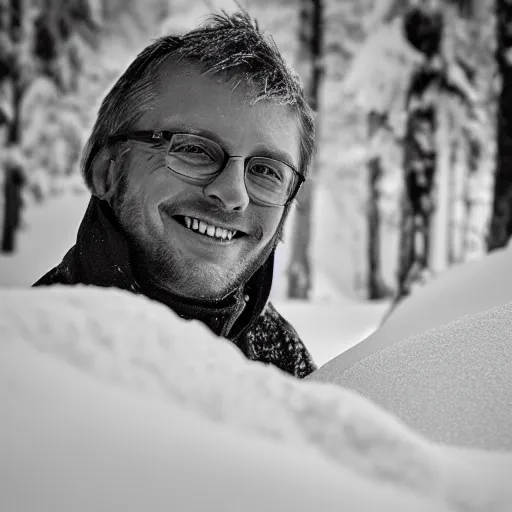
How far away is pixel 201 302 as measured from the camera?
185 centimetres

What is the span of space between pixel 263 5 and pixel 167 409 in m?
11.9

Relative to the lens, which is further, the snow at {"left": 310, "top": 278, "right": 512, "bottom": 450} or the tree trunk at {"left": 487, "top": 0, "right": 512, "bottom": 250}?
the tree trunk at {"left": 487, "top": 0, "right": 512, "bottom": 250}

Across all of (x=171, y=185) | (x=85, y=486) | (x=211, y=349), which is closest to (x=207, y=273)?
(x=171, y=185)

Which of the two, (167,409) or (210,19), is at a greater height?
(210,19)

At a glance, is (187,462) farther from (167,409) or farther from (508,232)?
(508,232)

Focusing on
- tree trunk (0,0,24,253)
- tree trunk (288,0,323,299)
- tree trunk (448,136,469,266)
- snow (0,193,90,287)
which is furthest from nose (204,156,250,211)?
tree trunk (0,0,24,253)

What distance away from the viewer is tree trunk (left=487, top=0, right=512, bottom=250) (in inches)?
208

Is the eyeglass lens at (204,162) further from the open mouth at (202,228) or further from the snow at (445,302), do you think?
the snow at (445,302)

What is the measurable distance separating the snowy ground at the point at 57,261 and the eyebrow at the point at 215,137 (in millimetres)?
1547

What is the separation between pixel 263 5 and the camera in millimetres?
11336

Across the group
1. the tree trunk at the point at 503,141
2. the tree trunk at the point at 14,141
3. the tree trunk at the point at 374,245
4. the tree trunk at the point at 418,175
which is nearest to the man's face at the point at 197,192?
the tree trunk at the point at 503,141

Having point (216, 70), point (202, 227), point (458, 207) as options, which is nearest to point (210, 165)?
point (202, 227)

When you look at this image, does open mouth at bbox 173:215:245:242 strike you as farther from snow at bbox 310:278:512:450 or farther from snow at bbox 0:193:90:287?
snow at bbox 0:193:90:287

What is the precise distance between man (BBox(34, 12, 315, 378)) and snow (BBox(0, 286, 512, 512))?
92 centimetres
